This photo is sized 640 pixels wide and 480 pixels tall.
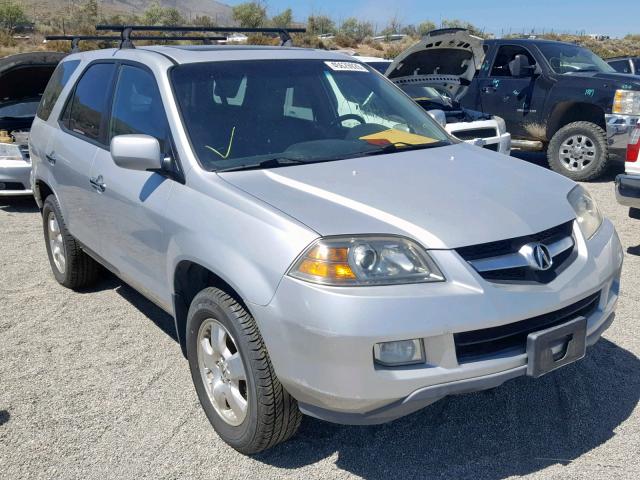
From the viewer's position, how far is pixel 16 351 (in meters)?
4.23

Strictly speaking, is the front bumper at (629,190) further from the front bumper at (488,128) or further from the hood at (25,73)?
the hood at (25,73)

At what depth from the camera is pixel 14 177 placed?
7812mm

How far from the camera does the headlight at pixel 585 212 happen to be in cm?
312

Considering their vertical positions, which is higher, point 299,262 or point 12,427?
point 299,262

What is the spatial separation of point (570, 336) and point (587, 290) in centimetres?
24

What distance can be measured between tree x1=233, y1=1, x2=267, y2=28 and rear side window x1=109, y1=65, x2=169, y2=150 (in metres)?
41.6

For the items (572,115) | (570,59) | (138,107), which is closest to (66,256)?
(138,107)

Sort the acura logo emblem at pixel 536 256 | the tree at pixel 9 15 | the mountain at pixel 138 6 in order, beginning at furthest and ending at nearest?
the mountain at pixel 138 6 < the tree at pixel 9 15 < the acura logo emblem at pixel 536 256

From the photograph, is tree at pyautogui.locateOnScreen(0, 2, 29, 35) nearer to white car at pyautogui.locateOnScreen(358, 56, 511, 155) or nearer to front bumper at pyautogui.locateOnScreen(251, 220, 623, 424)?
white car at pyautogui.locateOnScreen(358, 56, 511, 155)

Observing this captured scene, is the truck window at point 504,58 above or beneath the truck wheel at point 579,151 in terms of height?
above

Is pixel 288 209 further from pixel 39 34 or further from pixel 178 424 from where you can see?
pixel 39 34

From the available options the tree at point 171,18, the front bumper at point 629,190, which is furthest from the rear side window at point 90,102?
the tree at point 171,18

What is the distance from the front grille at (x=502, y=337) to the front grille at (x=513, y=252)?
161mm

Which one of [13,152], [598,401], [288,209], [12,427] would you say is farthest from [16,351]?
[13,152]
